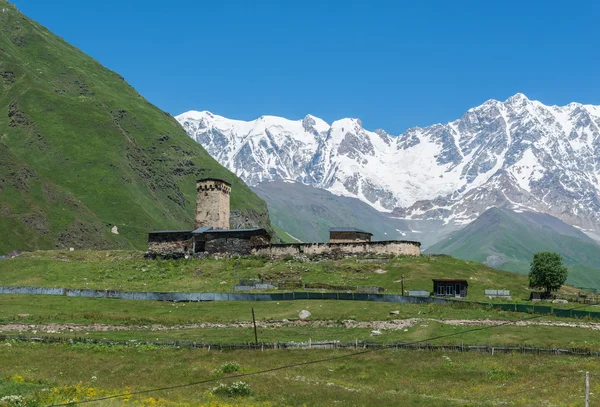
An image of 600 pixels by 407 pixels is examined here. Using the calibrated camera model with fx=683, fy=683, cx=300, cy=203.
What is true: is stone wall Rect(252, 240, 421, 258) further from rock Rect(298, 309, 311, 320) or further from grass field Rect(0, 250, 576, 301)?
rock Rect(298, 309, 311, 320)

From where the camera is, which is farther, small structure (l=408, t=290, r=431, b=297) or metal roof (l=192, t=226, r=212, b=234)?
metal roof (l=192, t=226, r=212, b=234)

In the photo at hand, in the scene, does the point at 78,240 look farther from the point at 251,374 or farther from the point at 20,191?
the point at 251,374

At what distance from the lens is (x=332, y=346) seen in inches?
2400

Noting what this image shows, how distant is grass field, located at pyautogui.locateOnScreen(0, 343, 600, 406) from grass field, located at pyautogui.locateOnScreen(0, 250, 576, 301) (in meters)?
33.7

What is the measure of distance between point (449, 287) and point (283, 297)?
23.0 metres

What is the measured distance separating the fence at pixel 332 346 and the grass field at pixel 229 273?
3005cm

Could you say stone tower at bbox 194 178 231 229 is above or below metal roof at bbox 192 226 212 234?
above

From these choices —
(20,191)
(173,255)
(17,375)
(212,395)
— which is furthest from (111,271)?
(20,191)

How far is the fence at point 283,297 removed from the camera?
253 ft

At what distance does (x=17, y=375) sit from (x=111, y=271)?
59.6 metres

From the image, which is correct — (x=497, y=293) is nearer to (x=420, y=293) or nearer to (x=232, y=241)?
(x=420, y=293)

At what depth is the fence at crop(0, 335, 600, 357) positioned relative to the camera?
57.5 m

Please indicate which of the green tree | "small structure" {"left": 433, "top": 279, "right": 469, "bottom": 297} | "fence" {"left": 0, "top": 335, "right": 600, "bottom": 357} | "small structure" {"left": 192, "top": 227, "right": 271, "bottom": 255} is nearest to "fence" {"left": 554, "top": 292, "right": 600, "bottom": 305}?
the green tree

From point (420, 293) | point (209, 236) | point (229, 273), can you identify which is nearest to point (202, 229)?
point (209, 236)
